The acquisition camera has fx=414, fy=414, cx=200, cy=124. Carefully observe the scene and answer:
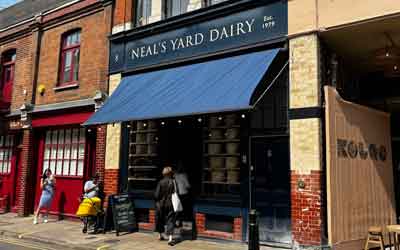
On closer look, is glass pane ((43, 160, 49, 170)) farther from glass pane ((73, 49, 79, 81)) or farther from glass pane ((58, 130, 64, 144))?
glass pane ((73, 49, 79, 81))

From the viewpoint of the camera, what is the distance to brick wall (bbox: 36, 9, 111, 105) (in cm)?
1306

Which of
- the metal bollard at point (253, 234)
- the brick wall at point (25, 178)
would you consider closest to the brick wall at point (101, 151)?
the brick wall at point (25, 178)

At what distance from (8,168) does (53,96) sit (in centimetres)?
415

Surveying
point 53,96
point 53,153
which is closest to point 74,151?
point 53,153

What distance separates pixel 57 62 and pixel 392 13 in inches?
431

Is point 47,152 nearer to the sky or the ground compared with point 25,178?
nearer to the sky

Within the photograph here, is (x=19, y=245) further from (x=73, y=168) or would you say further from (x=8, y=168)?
(x=8, y=168)

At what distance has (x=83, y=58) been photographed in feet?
45.0

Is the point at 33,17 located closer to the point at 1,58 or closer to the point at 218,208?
the point at 1,58

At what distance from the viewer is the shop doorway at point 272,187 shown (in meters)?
9.05

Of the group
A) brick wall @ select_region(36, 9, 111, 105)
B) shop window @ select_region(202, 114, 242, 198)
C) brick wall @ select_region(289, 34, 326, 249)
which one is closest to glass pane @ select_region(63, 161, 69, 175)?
brick wall @ select_region(36, 9, 111, 105)

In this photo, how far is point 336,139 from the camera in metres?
8.38

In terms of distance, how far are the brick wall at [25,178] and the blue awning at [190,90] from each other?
A: 5.17m

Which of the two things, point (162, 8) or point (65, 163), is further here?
point (65, 163)
